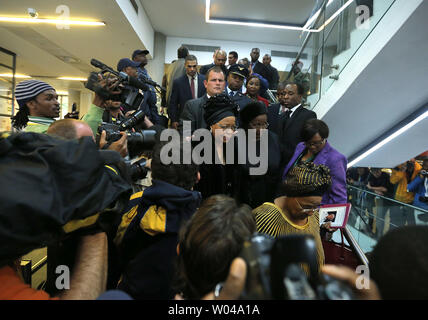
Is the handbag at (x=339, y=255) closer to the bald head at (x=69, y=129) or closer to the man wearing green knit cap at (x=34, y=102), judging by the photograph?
the bald head at (x=69, y=129)

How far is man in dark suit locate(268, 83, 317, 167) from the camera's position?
2.68 meters

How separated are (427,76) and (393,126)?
1.03 metres

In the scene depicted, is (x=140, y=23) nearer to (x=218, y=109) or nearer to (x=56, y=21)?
(x=56, y=21)

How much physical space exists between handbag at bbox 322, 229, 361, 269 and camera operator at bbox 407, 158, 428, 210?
334 centimetres

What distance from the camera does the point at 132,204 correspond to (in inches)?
51.3

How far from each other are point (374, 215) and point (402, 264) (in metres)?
3.21

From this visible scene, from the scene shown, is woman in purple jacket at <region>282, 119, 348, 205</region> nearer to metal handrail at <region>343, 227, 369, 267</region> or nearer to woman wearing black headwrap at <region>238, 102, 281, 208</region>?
woman wearing black headwrap at <region>238, 102, 281, 208</region>

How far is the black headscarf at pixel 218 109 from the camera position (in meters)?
1.96

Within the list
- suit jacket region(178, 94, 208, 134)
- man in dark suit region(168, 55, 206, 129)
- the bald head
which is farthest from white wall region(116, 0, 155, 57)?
the bald head

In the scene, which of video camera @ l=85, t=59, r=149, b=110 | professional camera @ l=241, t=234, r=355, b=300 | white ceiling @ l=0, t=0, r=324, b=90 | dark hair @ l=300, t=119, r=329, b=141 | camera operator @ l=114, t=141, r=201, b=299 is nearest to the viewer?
professional camera @ l=241, t=234, r=355, b=300

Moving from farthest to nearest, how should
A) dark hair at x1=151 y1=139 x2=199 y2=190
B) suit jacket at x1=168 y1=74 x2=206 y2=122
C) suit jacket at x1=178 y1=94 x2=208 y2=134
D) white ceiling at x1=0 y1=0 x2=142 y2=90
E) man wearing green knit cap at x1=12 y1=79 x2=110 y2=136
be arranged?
white ceiling at x1=0 y1=0 x2=142 y2=90, suit jacket at x1=168 y1=74 x2=206 y2=122, suit jacket at x1=178 y1=94 x2=208 y2=134, man wearing green knit cap at x1=12 y1=79 x2=110 y2=136, dark hair at x1=151 y1=139 x2=199 y2=190

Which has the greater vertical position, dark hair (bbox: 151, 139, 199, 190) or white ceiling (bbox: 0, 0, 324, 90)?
white ceiling (bbox: 0, 0, 324, 90)
